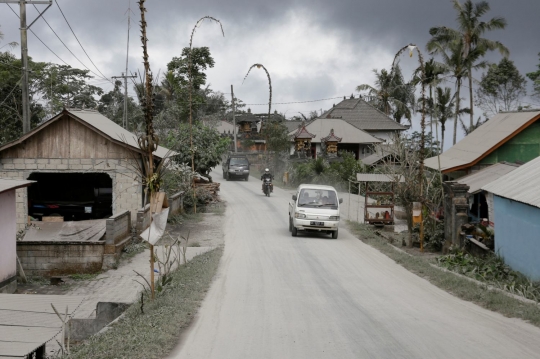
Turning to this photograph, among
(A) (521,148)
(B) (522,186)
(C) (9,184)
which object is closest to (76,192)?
(C) (9,184)

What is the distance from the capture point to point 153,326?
362 inches

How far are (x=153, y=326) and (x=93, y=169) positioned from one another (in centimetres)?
1385

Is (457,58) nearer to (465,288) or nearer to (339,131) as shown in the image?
(339,131)

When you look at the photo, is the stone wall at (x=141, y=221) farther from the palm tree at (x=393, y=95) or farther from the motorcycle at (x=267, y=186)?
the palm tree at (x=393, y=95)

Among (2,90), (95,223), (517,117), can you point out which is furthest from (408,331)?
(2,90)

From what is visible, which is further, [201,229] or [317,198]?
[201,229]

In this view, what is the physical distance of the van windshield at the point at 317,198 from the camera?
22.3 meters

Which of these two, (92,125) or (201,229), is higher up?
(92,125)

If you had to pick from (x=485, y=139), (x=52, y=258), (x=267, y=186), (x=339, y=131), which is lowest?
(x=52, y=258)

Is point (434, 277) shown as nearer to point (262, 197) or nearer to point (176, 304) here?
point (176, 304)

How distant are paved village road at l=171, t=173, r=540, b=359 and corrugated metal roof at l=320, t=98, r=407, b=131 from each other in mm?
44583

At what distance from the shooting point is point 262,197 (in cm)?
3788

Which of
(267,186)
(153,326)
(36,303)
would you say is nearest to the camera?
(153,326)

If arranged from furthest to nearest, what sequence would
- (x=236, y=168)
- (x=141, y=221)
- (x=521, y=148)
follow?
(x=236, y=168) → (x=521, y=148) → (x=141, y=221)
